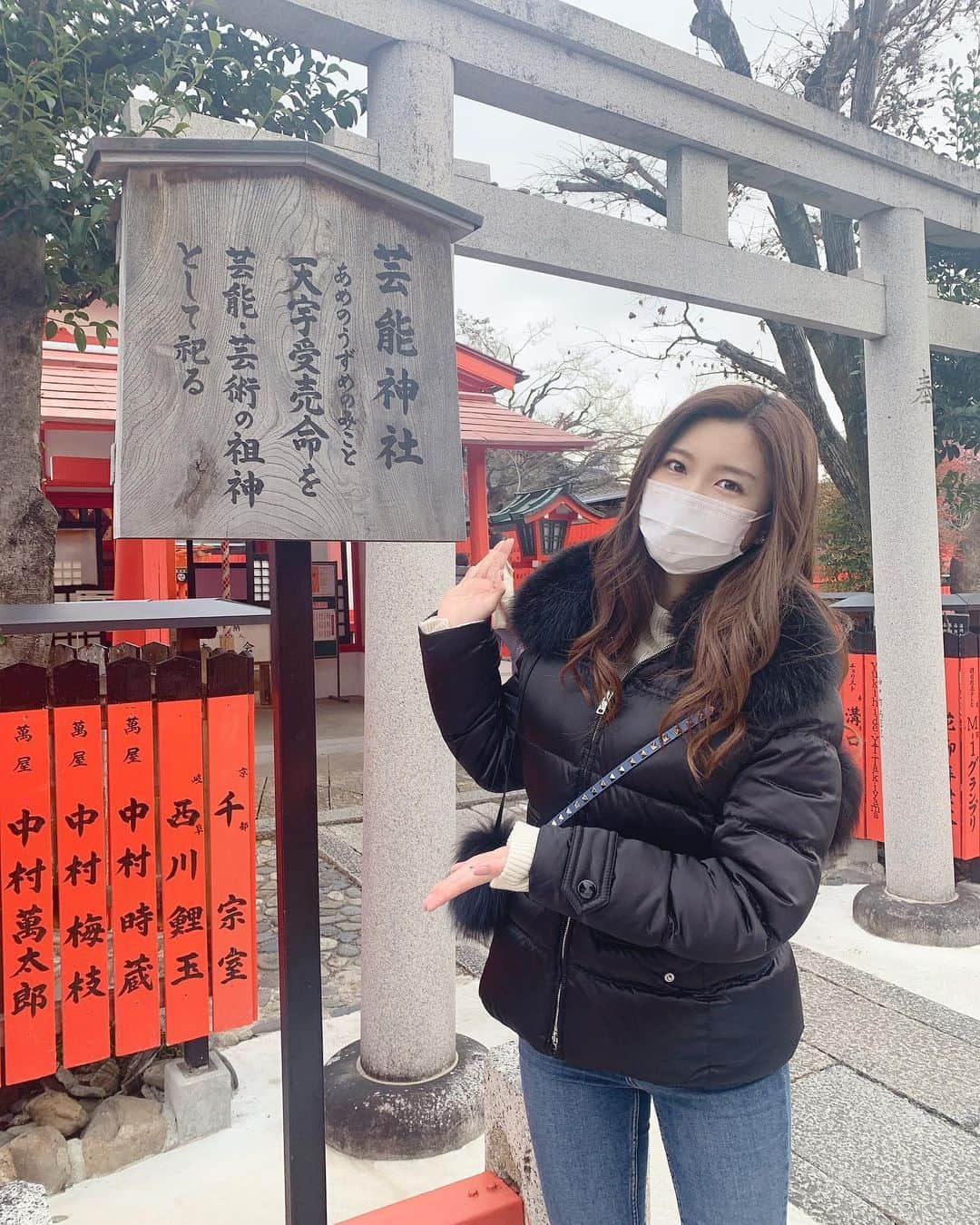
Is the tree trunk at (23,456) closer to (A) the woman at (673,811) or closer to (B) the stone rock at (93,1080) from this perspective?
(B) the stone rock at (93,1080)

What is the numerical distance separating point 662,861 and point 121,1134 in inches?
95.8

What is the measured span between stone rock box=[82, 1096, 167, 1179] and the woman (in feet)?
6.09

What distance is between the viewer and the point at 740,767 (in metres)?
1.31

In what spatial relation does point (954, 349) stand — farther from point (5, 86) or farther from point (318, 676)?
point (318, 676)

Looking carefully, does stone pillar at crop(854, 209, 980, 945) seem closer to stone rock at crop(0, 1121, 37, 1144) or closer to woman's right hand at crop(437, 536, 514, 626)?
woman's right hand at crop(437, 536, 514, 626)

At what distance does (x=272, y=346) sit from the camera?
5.00ft

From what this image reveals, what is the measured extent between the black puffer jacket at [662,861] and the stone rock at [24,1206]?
101 cm

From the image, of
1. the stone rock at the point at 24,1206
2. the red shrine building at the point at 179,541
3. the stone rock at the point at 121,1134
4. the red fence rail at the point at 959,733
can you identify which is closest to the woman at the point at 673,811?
the stone rock at the point at 24,1206

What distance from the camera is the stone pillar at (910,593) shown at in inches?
172

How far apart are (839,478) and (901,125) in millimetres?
3074

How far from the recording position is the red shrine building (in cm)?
780

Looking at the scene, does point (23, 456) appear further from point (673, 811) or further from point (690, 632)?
point (673, 811)

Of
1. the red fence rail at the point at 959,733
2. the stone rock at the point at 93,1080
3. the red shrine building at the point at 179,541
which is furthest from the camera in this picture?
the red shrine building at the point at 179,541

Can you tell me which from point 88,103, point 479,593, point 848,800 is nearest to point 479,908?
point 479,593
